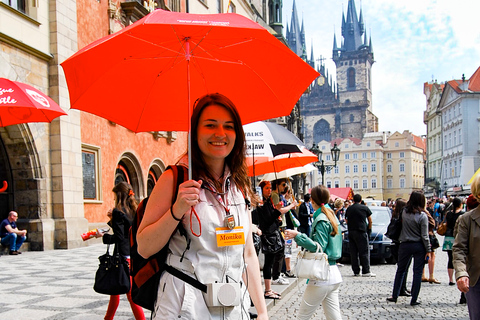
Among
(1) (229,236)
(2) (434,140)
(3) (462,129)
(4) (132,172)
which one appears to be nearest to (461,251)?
(1) (229,236)

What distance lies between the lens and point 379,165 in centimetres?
10650

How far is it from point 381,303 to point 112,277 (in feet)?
14.3

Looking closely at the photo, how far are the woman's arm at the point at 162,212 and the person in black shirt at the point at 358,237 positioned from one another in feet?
30.3

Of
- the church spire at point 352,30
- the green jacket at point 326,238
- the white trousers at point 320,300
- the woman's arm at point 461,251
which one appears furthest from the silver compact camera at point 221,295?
the church spire at point 352,30

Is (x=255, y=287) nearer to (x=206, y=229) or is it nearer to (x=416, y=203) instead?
(x=206, y=229)

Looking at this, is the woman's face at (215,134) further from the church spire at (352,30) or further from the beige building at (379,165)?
the church spire at (352,30)

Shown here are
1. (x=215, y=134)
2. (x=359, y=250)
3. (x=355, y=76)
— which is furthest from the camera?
(x=355, y=76)

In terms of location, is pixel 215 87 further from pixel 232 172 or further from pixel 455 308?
pixel 455 308

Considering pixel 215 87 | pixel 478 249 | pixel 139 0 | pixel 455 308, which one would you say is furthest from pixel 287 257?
pixel 139 0

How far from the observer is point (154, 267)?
2135mm

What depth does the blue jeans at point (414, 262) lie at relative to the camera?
7.20m

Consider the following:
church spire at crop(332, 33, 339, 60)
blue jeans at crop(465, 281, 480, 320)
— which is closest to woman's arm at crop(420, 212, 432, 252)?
blue jeans at crop(465, 281, 480, 320)

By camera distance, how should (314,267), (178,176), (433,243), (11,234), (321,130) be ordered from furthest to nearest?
(321,130) → (11,234) → (433,243) → (314,267) → (178,176)

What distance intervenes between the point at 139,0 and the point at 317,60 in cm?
12676
